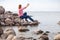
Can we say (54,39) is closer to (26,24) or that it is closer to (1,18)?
(26,24)

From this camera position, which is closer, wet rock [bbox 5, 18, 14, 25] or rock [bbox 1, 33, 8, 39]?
rock [bbox 1, 33, 8, 39]

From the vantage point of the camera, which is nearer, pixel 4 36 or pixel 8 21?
pixel 4 36

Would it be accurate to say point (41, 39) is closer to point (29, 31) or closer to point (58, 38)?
point (58, 38)

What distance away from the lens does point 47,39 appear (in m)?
7.68

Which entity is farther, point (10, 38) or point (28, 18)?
point (28, 18)

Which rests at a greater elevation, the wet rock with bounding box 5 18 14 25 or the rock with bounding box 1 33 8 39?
the rock with bounding box 1 33 8 39

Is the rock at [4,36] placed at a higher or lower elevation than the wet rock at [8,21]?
higher

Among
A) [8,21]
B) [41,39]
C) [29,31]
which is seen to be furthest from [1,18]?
[41,39]

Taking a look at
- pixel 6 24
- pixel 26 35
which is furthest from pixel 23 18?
pixel 26 35

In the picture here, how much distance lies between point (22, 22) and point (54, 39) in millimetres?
3470

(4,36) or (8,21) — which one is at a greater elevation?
(4,36)

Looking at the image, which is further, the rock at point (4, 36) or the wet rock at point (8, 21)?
the wet rock at point (8, 21)

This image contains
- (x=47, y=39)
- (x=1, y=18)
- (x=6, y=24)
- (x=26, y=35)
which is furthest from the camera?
(x=1, y=18)

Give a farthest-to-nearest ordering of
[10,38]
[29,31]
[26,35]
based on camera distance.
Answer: [29,31] → [26,35] → [10,38]
